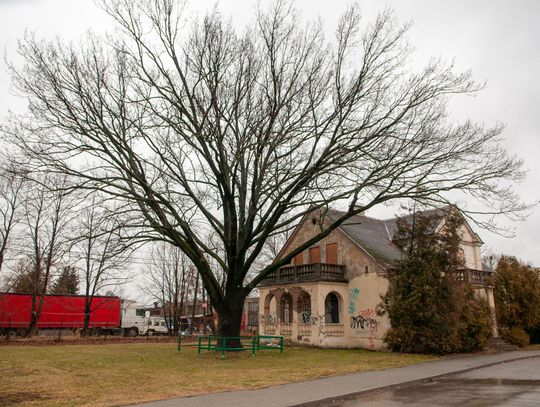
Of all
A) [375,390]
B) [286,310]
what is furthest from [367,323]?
[375,390]

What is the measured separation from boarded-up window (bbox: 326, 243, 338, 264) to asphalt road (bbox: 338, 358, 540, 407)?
15.7 meters

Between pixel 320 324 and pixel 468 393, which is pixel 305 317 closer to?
pixel 320 324

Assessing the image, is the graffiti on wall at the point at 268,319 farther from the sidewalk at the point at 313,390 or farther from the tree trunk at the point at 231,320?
the sidewalk at the point at 313,390

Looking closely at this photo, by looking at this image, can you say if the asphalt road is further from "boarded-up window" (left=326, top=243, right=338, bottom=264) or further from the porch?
"boarded-up window" (left=326, top=243, right=338, bottom=264)

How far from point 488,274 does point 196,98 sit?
23.4 m

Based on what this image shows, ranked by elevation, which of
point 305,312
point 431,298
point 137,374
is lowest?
point 137,374

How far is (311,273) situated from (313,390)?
1812 cm

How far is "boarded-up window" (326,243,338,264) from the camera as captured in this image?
30844 millimetres

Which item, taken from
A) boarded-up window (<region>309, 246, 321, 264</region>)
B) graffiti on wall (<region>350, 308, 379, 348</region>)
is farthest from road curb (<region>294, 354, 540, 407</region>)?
boarded-up window (<region>309, 246, 321, 264</region>)

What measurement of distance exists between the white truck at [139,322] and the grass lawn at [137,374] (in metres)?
27.4

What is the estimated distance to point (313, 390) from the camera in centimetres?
1121

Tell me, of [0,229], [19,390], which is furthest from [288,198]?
[0,229]


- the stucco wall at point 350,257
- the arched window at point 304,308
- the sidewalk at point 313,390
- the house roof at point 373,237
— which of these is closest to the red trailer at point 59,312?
the arched window at point 304,308

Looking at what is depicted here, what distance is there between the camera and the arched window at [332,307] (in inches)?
1195
